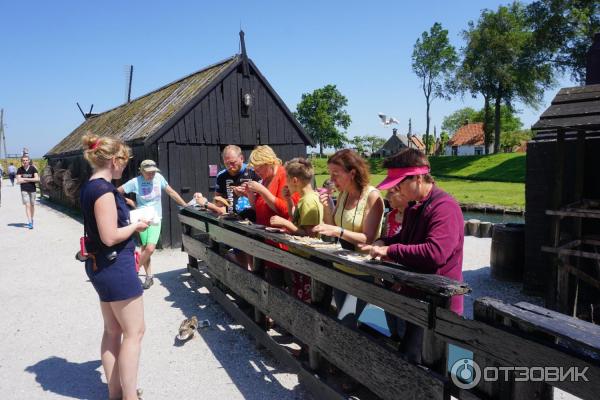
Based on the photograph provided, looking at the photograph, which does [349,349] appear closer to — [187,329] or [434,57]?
[187,329]

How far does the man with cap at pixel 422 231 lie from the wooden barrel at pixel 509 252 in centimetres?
485

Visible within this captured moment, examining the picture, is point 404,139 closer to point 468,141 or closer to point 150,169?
point 468,141

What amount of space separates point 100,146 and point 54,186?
21.9m

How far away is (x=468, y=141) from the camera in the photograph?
79062mm

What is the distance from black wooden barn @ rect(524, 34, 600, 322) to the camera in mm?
5172

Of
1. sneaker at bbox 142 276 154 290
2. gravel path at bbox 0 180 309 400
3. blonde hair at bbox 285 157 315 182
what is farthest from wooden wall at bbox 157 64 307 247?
blonde hair at bbox 285 157 315 182

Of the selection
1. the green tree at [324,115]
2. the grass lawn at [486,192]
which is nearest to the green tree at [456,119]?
the green tree at [324,115]

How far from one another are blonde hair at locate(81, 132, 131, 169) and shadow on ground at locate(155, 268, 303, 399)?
2.23 m

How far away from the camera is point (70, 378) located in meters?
4.04

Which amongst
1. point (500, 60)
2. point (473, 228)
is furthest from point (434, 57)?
point (473, 228)

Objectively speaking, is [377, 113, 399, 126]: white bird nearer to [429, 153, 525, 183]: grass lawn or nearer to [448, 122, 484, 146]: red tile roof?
[429, 153, 525, 183]: grass lawn

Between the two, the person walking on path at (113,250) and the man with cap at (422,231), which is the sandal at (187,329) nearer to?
the person walking on path at (113,250)

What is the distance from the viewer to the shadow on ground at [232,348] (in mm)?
3783

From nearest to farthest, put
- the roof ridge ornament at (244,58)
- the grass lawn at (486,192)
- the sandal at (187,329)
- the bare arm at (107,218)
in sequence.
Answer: the bare arm at (107,218) → the sandal at (187,329) → the roof ridge ornament at (244,58) → the grass lawn at (486,192)
